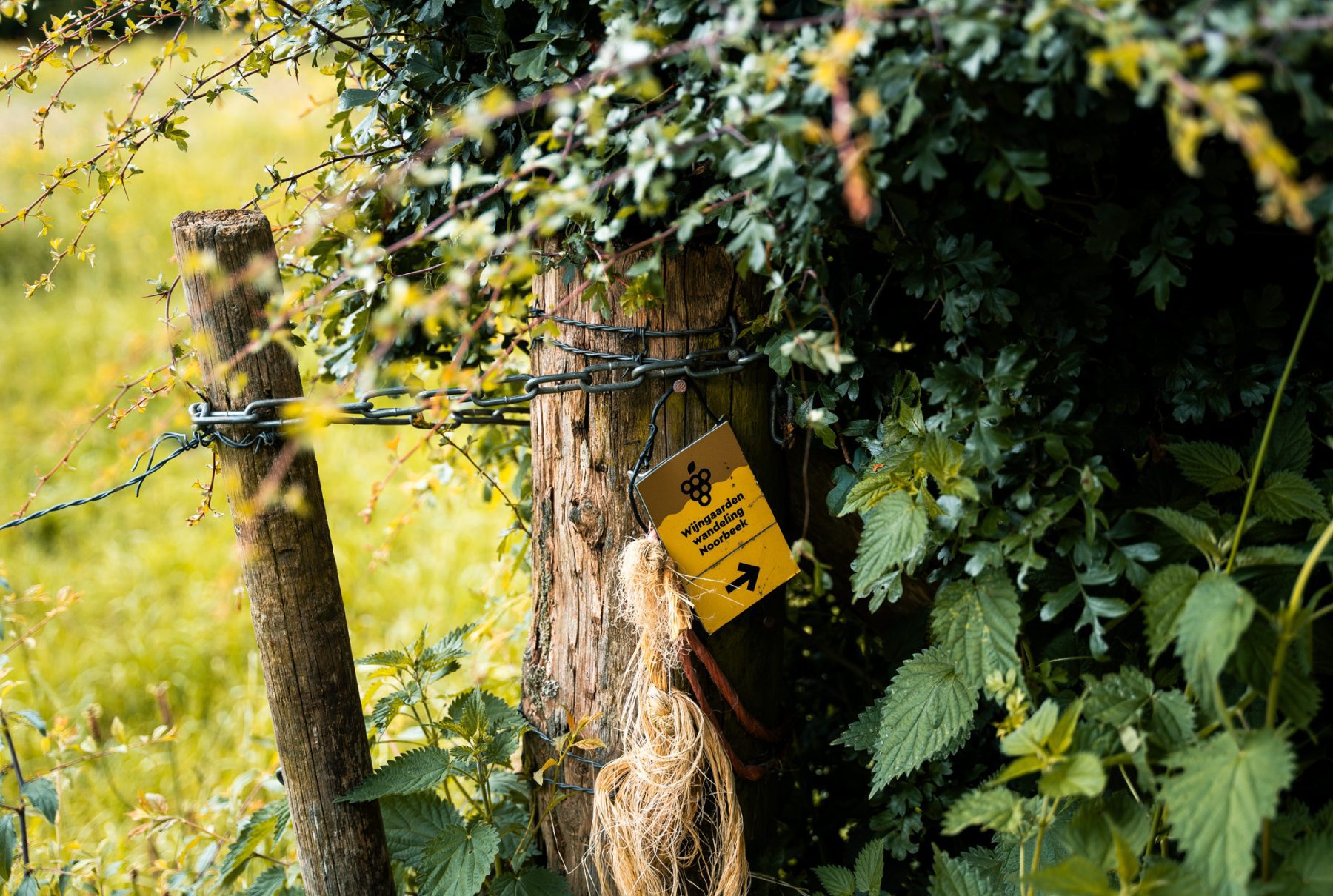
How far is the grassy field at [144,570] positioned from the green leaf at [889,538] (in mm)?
947

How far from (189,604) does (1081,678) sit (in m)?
3.40

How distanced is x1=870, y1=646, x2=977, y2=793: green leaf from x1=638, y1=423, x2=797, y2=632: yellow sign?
310 mm

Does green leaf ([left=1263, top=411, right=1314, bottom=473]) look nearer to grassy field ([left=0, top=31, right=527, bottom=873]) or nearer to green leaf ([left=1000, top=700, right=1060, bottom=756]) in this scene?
green leaf ([left=1000, top=700, right=1060, bottom=756])

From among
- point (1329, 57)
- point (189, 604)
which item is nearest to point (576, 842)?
point (1329, 57)

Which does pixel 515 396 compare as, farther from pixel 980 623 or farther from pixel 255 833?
pixel 255 833

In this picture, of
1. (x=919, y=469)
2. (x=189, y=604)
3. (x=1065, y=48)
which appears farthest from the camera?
(x=189, y=604)

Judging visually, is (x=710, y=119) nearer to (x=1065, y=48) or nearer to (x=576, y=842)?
(x=1065, y=48)

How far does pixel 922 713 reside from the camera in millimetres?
1366

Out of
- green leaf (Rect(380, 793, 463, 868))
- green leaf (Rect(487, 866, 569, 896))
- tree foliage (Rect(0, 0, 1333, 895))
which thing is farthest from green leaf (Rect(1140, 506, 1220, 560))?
green leaf (Rect(380, 793, 463, 868))

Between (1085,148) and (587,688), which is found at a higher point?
(1085,148)

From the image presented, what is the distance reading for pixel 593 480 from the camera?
162cm

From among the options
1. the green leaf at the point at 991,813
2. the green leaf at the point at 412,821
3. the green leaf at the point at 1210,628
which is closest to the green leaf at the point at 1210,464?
the green leaf at the point at 1210,628

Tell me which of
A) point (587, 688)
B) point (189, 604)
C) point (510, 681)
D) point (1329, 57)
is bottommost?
point (189, 604)

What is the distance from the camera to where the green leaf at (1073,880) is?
1.13m
